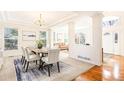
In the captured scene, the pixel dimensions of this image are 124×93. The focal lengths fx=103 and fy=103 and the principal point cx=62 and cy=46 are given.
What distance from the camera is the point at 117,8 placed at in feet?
5.91

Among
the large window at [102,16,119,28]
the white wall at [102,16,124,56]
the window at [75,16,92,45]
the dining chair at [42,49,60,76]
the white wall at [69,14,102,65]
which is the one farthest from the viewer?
the white wall at [102,16,124,56]

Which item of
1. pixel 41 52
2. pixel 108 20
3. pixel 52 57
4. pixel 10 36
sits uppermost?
pixel 108 20

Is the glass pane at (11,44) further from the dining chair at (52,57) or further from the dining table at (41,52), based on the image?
the dining chair at (52,57)

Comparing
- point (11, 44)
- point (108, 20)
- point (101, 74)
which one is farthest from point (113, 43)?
point (11, 44)

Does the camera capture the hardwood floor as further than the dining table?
No

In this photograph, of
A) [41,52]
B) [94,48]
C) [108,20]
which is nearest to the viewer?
[41,52]

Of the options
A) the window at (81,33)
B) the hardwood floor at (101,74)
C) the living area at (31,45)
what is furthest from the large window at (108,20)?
the hardwood floor at (101,74)

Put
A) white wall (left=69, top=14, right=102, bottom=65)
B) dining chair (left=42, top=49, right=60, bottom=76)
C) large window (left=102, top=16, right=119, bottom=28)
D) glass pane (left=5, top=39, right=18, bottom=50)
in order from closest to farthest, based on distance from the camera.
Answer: glass pane (left=5, top=39, right=18, bottom=50) → dining chair (left=42, top=49, right=60, bottom=76) → white wall (left=69, top=14, right=102, bottom=65) → large window (left=102, top=16, right=119, bottom=28)

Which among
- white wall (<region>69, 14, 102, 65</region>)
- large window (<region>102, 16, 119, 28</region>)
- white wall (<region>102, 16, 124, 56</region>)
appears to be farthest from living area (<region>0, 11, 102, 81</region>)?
white wall (<region>102, 16, 124, 56</region>)

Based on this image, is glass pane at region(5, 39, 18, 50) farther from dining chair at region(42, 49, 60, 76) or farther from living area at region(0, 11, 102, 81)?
dining chair at region(42, 49, 60, 76)

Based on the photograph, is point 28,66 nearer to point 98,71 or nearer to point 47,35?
point 47,35

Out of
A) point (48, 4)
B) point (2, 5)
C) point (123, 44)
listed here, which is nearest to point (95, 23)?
point (48, 4)

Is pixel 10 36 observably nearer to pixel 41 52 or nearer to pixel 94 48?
pixel 41 52
